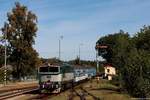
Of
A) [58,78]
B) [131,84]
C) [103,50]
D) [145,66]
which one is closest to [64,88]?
[58,78]

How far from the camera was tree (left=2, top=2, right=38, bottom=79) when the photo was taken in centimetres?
8950

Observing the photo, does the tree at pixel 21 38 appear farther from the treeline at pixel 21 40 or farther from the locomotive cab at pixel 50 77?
the locomotive cab at pixel 50 77

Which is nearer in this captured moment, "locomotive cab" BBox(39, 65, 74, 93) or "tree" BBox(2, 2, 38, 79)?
"locomotive cab" BBox(39, 65, 74, 93)

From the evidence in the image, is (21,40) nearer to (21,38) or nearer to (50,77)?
(21,38)

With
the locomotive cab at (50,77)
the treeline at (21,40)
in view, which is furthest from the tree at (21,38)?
the locomotive cab at (50,77)

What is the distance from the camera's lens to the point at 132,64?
Result: 154 feet

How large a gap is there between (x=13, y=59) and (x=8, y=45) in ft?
11.0

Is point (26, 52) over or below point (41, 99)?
over

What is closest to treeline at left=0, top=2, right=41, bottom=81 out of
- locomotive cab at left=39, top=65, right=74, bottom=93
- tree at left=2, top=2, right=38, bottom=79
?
tree at left=2, top=2, right=38, bottom=79

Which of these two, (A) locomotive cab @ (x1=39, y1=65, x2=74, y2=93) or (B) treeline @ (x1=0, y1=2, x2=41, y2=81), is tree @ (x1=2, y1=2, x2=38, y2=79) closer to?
(B) treeline @ (x1=0, y1=2, x2=41, y2=81)

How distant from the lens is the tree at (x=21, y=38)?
89500 mm

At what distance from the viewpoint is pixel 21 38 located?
9156 cm

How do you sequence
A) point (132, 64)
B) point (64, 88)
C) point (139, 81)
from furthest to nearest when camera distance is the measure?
point (64, 88) → point (132, 64) → point (139, 81)

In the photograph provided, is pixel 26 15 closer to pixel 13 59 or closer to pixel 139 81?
pixel 13 59
